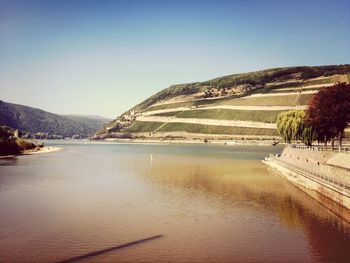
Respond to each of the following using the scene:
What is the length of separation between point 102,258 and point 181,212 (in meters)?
11.9

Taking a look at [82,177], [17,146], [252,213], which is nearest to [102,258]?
[252,213]

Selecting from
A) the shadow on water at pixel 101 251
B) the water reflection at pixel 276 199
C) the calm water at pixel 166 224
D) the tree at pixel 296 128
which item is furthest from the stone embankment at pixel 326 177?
the tree at pixel 296 128

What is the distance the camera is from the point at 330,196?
32.4 metres

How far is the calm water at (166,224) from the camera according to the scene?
815 inches

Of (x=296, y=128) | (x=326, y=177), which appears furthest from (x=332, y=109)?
(x=326, y=177)

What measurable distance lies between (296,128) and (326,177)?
40.4 metres

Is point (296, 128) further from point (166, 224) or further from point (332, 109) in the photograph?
point (166, 224)

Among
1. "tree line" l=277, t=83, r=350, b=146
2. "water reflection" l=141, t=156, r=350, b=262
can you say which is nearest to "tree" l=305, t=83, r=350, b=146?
"tree line" l=277, t=83, r=350, b=146

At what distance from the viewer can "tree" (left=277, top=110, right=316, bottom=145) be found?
7262 cm

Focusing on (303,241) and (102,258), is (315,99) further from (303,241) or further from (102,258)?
(102,258)

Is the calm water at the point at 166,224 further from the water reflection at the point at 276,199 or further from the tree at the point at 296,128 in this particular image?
the tree at the point at 296,128

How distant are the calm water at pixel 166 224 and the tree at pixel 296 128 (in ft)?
93.8

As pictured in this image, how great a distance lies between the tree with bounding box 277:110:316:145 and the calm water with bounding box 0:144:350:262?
2858cm

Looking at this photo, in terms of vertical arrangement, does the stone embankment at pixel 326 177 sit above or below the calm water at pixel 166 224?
above
